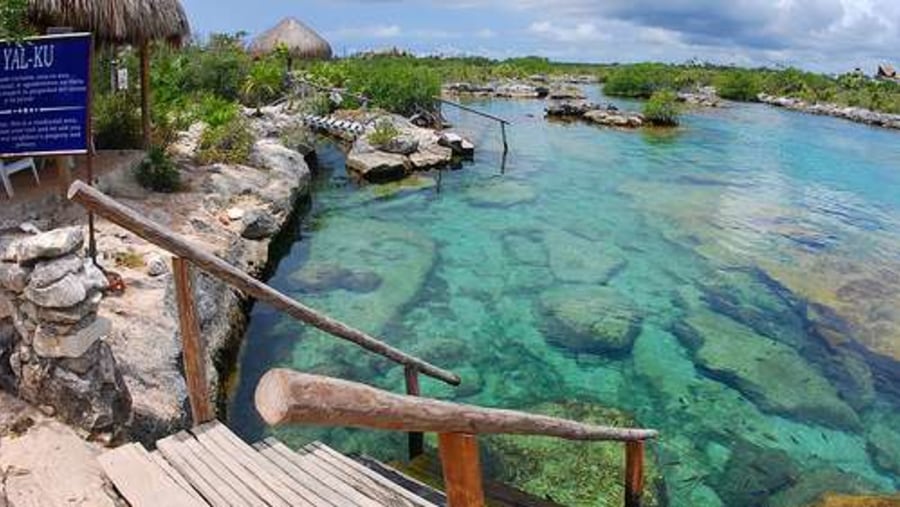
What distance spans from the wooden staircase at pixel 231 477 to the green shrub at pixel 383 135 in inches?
616

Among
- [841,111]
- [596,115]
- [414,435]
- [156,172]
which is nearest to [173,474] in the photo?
[414,435]

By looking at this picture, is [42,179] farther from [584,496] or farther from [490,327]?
[584,496]

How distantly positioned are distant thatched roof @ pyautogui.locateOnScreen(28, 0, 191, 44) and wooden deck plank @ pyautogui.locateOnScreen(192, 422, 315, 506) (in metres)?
6.60

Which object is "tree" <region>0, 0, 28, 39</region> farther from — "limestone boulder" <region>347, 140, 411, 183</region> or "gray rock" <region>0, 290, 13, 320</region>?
"limestone boulder" <region>347, 140, 411, 183</region>

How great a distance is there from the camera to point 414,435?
6090mm

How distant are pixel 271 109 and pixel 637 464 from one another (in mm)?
19251

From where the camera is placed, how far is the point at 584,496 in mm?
5922

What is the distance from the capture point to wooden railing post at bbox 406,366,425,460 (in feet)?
18.6

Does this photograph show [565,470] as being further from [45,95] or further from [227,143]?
[227,143]

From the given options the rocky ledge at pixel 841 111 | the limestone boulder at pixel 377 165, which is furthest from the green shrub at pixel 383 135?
the rocky ledge at pixel 841 111

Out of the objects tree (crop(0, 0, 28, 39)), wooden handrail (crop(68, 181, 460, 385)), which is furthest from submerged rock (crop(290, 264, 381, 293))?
wooden handrail (crop(68, 181, 460, 385))

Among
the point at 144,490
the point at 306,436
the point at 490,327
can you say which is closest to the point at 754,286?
the point at 490,327

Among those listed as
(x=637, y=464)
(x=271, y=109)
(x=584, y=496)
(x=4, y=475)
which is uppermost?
(x=271, y=109)

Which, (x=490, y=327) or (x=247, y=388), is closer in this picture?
(x=247, y=388)
